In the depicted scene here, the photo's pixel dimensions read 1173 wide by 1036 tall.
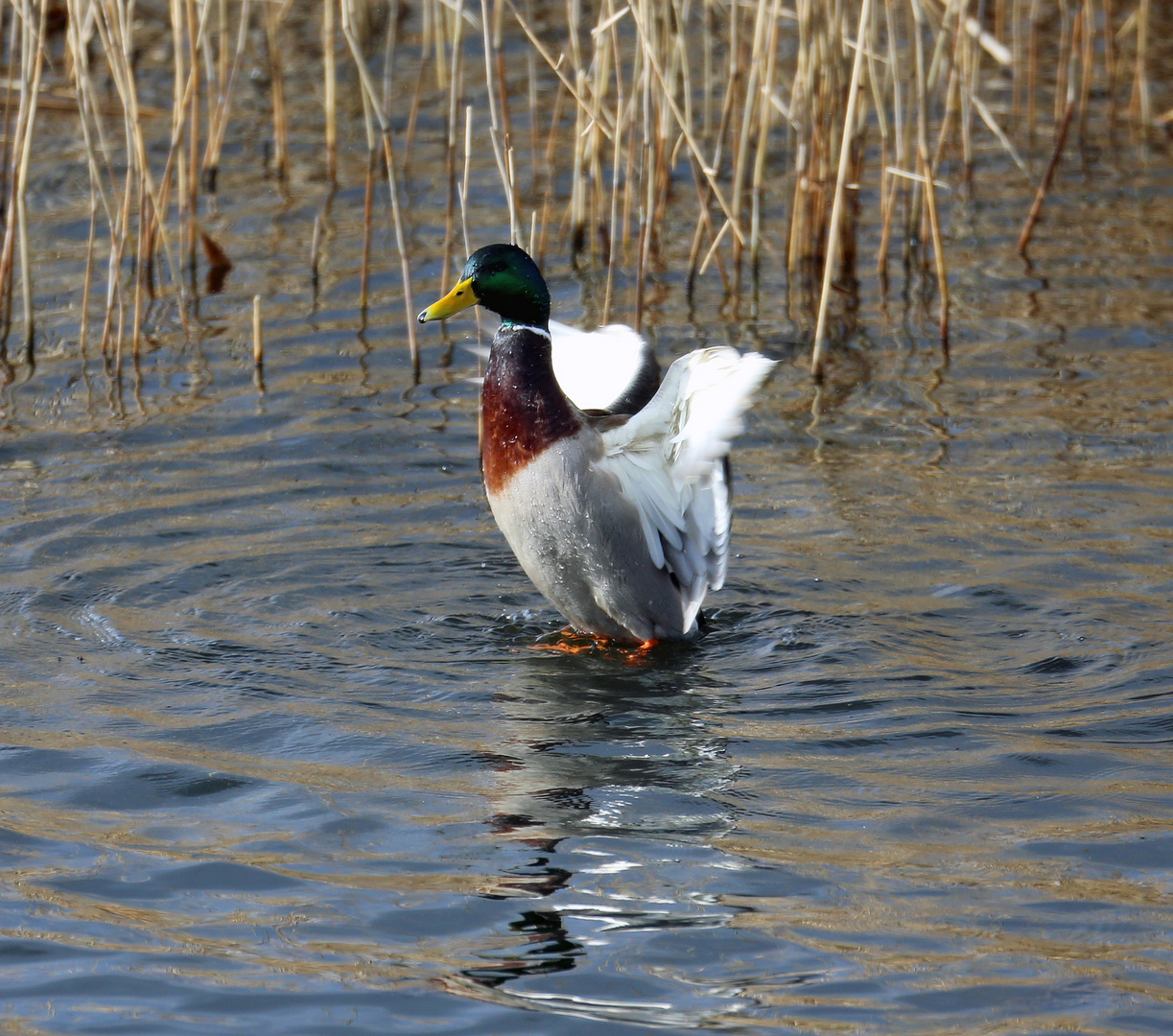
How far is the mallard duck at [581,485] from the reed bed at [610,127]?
1.02m

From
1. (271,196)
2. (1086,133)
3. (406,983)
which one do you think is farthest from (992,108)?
(406,983)

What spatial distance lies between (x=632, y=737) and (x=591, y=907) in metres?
0.91

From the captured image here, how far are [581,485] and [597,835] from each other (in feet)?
4.03

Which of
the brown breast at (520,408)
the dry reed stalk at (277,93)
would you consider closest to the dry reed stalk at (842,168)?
the brown breast at (520,408)

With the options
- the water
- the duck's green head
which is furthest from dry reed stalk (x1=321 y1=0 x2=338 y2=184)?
the duck's green head

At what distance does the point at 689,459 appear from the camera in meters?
4.14

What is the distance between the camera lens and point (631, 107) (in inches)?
267

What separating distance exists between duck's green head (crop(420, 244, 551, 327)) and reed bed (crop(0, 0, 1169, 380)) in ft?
3.09

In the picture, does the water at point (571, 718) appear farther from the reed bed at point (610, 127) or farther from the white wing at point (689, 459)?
the reed bed at point (610, 127)

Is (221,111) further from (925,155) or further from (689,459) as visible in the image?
(689,459)

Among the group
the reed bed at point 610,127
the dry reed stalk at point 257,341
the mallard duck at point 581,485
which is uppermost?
the reed bed at point 610,127

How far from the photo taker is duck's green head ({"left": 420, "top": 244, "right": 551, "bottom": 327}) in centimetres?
452

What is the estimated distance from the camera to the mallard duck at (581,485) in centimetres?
438

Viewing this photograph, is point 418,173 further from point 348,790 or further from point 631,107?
point 348,790
